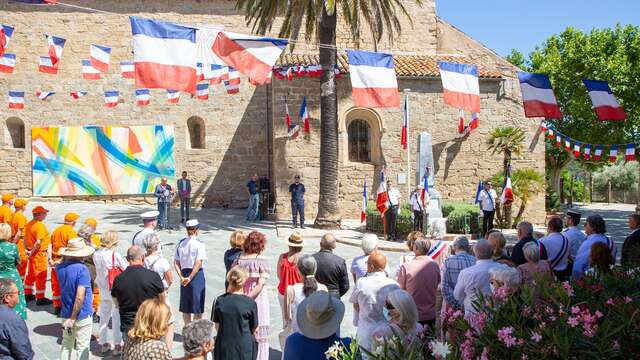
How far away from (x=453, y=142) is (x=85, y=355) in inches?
665

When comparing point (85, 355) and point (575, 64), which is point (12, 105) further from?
point (575, 64)

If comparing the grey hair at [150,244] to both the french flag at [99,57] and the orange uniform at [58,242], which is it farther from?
the french flag at [99,57]

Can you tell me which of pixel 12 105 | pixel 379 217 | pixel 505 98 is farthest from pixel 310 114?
pixel 12 105

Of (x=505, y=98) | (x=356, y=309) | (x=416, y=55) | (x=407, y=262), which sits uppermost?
(x=416, y=55)

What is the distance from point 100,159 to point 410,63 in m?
12.9

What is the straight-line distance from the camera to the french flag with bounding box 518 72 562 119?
12.7 meters

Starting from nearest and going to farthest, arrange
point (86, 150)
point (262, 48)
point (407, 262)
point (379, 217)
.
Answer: point (407, 262), point (262, 48), point (379, 217), point (86, 150)

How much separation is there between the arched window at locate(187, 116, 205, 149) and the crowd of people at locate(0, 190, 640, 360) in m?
15.2

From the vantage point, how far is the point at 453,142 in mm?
20641

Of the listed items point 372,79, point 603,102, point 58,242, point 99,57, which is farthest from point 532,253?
point 99,57

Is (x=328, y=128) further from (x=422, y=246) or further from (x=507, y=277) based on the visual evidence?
(x=507, y=277)

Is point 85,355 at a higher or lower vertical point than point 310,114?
lower

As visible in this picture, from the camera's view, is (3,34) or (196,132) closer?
(3,34)

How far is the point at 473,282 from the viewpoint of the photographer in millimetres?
5102
